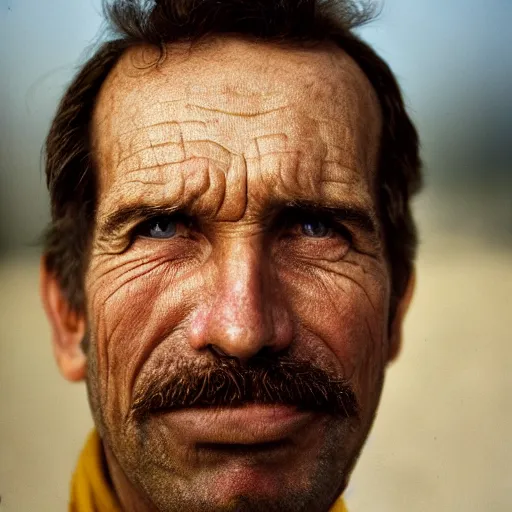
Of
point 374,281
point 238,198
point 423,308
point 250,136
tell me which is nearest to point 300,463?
point 374,281

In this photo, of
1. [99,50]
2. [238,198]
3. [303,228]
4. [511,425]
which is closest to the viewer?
[238,198]

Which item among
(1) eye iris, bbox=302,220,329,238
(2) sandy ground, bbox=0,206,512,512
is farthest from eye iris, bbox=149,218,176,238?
(2) sandy ground, bbox=0,206,512,512

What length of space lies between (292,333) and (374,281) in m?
0.33

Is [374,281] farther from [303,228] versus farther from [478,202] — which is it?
[478,202]

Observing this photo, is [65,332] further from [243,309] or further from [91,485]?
[243,309]

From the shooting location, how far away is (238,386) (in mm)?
1676

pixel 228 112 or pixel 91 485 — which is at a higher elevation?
pixel 228 112

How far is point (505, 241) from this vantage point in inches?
106

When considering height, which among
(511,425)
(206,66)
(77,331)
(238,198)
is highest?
(206,66)

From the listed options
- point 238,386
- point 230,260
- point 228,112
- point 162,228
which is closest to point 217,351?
point 238,386

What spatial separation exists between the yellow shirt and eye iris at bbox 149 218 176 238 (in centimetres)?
64

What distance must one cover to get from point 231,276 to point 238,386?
9.7 inches

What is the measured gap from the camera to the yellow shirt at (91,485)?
209 centimetres

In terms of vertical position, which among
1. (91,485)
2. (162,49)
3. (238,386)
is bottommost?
(91,485)
